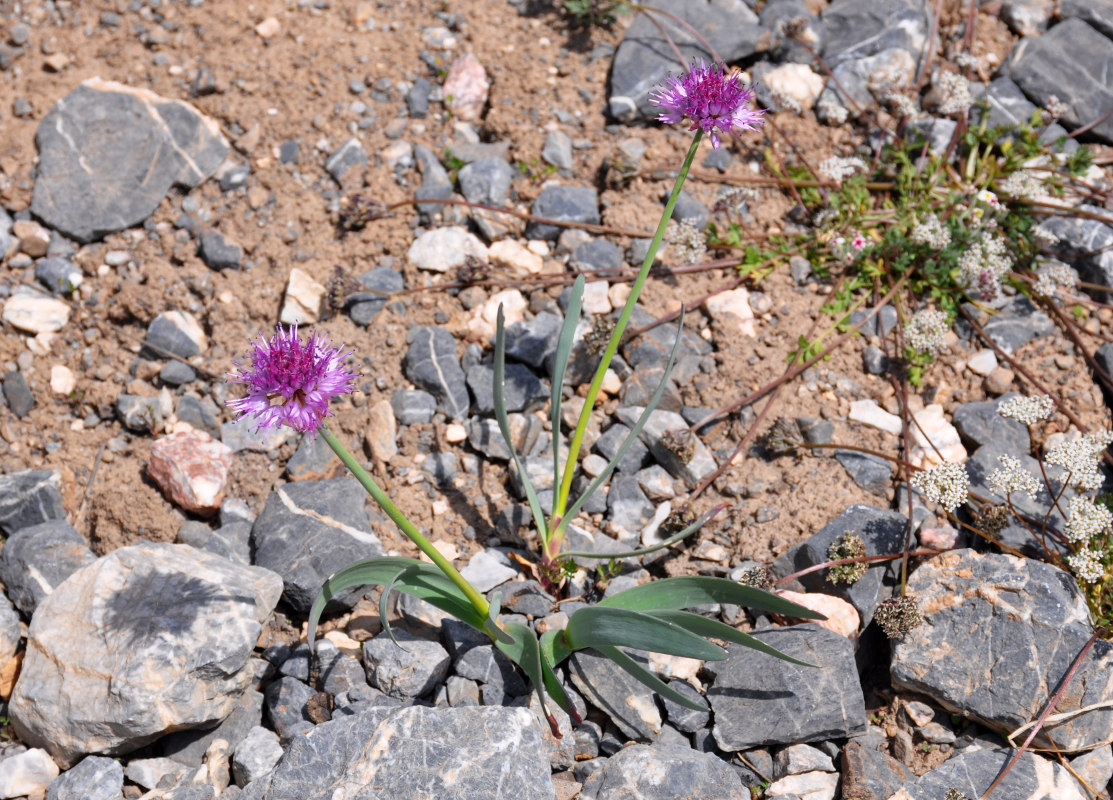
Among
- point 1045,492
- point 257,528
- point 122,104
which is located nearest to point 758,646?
point 1045,492

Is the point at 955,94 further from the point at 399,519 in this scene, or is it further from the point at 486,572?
the point at 399,519

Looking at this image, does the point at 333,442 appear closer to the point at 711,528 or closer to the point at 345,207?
the point at 711,528

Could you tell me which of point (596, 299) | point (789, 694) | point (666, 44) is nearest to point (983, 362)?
point (596, 299)

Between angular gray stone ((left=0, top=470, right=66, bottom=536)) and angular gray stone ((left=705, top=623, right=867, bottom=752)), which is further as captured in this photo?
angular gray stone ((left=0, top=470, right=66, bottom=536))

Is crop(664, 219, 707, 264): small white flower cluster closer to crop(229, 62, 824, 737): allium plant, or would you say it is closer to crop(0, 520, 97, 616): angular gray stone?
crop(229, 62, 824, 737): allium plant

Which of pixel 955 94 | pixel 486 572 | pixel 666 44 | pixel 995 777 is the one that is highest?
pixel 955 94

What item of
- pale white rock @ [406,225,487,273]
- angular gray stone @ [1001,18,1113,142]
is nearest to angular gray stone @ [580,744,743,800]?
pale white rock @ [406,225,487,273]

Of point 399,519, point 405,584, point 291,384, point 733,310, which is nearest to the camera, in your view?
point 291,384
